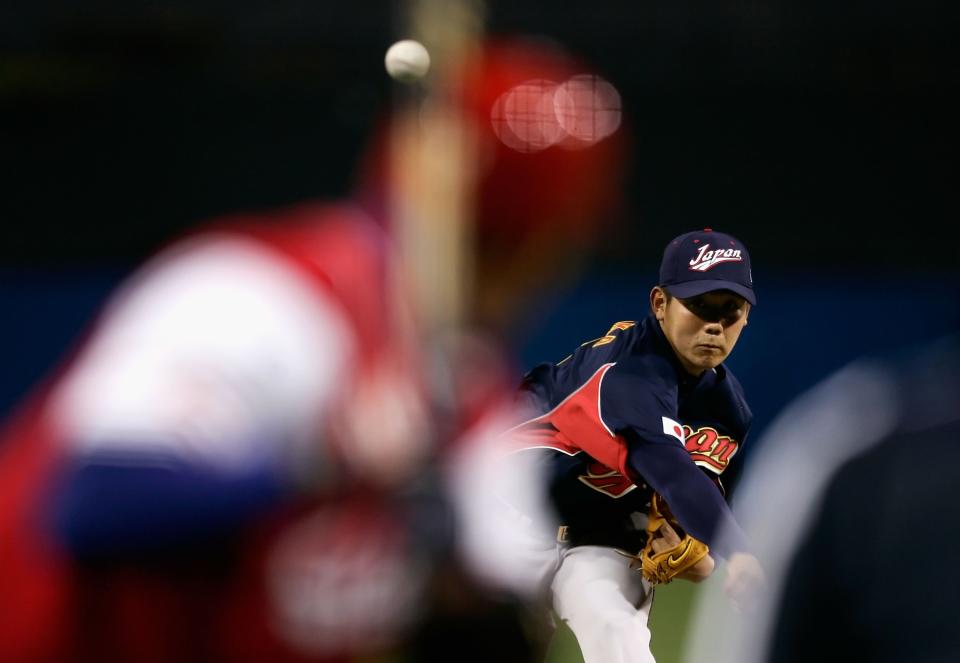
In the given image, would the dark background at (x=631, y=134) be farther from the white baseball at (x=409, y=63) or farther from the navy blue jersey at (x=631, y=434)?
the white baseball at (x=409, y=63)

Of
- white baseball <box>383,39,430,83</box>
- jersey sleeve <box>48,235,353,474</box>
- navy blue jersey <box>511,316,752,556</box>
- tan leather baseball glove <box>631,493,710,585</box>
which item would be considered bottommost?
tan leather baseball glove <box>631,493,710,585</box>

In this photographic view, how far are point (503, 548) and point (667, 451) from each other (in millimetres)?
312

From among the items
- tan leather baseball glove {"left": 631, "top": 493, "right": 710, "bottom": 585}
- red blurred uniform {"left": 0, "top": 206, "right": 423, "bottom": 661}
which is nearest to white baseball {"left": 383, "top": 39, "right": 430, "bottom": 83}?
red blurred uniform {"left": 0, "top": 206, "right": 423, "bottom": 661}

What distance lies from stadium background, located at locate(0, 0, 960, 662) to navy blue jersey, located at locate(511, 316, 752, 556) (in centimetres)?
47

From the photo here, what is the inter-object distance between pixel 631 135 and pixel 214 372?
1.42 metres

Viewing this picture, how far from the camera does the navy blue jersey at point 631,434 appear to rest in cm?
97

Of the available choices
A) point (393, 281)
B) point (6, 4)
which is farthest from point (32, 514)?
point (6, 4)

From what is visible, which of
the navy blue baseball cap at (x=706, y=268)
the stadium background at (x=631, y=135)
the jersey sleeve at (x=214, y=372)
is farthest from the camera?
the stadium background at (x=631, y=135)

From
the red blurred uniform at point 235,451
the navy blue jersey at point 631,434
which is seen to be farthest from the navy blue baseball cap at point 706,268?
the red blurred uniform at point 235,451

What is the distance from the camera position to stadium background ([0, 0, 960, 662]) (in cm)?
180

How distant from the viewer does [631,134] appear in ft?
6.17

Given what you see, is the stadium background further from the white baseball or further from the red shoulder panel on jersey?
the white baseball

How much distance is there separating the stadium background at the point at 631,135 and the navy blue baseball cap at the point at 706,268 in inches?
18.1

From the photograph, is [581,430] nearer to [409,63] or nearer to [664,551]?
[664,551]
